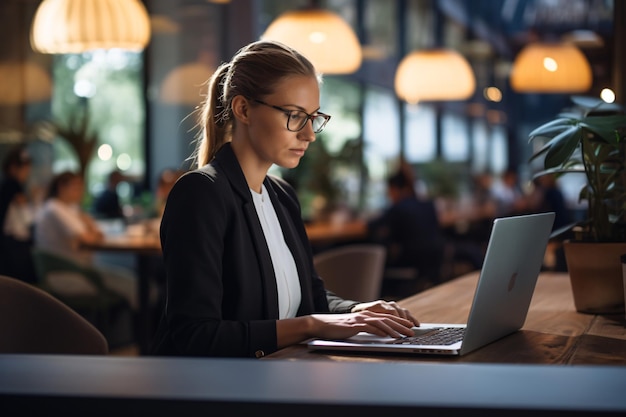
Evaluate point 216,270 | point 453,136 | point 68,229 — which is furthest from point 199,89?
point 453,136

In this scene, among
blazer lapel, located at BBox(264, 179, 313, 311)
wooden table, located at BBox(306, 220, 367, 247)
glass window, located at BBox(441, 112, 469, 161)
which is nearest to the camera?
blazer lapel, located at BBox(264, 179, 313, 311)

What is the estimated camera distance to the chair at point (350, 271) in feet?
11.5

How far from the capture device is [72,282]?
232 inches

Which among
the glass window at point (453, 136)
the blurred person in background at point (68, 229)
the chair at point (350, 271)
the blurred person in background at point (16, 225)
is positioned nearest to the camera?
the chair at point (350, 271)

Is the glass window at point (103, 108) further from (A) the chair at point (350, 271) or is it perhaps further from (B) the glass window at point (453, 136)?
(B) the glass window at point (453, 136)

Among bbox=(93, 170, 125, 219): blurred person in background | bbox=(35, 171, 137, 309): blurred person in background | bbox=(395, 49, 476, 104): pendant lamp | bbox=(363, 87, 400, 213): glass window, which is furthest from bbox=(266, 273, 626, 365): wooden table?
bbox=(363, 87, 400, 213): glass window

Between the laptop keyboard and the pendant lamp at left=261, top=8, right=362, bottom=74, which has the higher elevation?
the pendant lamp at left=261, top=8, right=362, bottom=74

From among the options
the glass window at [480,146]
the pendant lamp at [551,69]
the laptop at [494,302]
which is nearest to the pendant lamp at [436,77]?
the pendant lamp at [551,69]

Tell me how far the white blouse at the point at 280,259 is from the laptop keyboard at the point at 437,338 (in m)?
0.45

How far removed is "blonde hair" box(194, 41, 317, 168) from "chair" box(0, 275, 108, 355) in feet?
1.65

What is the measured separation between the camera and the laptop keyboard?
5.74 feet

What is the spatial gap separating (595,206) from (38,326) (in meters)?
1.40

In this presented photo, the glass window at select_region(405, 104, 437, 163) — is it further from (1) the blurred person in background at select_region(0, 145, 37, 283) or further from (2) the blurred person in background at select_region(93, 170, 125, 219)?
(1) the blurred person in background at select_region(0, 145, 37, 283)

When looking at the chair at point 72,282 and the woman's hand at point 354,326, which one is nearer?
the woman's hand at point 354,326
